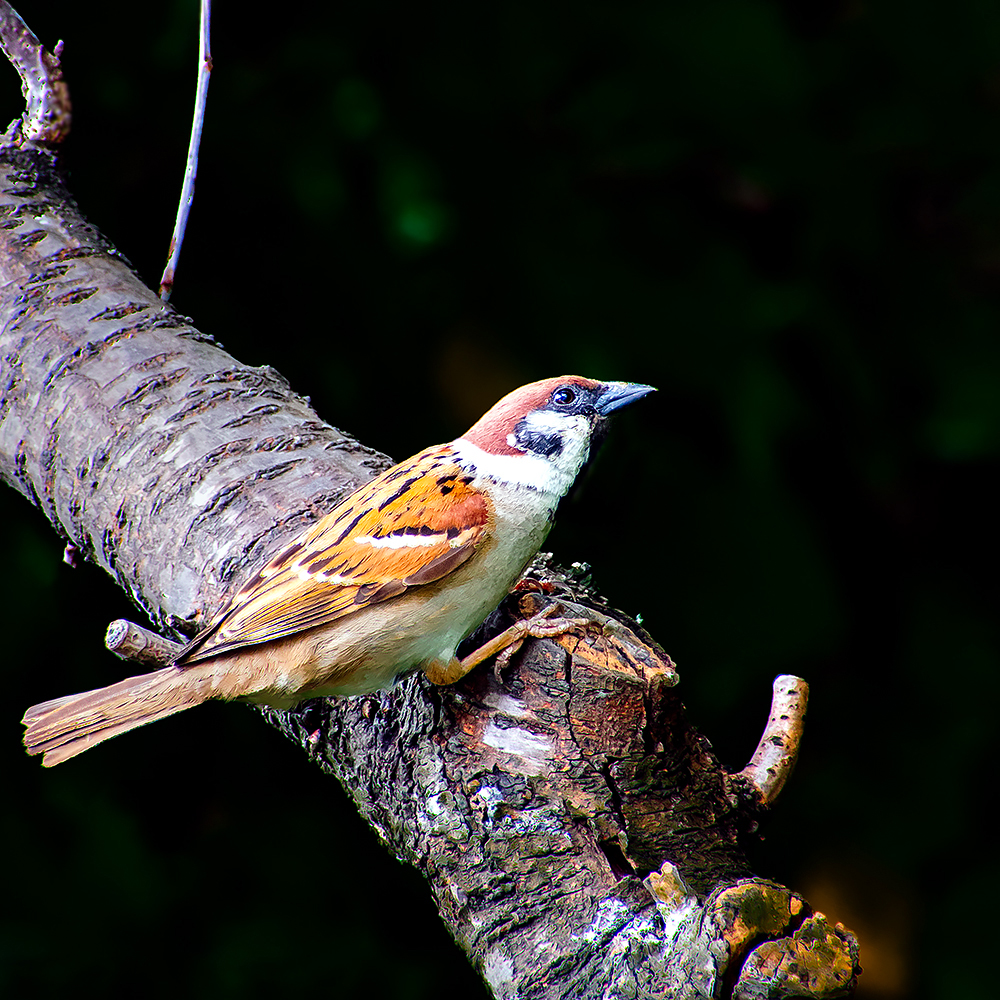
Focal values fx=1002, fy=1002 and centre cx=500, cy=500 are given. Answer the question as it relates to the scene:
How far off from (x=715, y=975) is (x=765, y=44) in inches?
108

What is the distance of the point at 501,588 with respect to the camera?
214 centimetres

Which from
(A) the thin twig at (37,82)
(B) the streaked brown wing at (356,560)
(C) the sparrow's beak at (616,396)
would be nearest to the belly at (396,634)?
(B) the streaked brown wing at (356,560)

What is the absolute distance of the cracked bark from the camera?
1.53m

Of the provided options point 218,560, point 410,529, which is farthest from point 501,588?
point 218,560

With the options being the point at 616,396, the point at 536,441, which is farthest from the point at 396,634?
the point at 616,396

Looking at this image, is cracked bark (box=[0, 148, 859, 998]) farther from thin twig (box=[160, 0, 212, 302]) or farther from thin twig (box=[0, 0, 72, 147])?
thin twig (box=[160, 0, 212, 302])

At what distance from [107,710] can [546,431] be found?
113 cm

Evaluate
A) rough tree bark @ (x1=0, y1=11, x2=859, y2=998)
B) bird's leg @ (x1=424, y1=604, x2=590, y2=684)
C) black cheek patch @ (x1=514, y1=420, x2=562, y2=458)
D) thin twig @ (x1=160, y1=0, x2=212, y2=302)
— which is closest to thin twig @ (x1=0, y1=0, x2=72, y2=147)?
rough tree bark @ (x1=0, y1=11, x2=859, y2=998)

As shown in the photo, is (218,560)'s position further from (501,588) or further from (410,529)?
(501,588)

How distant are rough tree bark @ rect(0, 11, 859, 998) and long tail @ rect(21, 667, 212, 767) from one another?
189 mm

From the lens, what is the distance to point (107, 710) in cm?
201

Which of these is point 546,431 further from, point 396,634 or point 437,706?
point 437,706

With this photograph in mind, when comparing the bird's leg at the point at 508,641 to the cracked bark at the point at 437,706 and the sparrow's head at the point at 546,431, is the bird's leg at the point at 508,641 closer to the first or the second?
the cracked bark at the point at 437,706

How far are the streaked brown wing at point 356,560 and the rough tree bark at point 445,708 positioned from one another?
15 cm
